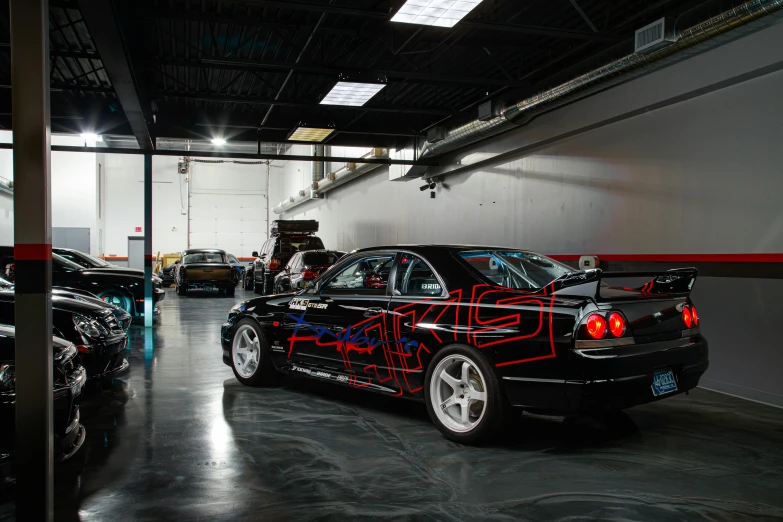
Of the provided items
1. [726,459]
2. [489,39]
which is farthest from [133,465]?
[489,39]

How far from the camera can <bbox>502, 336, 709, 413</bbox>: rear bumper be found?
12.0 feet

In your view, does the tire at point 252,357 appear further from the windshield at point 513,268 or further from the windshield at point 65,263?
the windshield at point 65,263

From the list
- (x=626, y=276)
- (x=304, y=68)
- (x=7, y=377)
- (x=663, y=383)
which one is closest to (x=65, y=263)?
(x=304, y=68)

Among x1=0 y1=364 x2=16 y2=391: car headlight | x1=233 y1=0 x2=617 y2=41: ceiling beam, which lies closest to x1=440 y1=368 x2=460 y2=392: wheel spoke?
x1=0 y1=364 x2=16 y2=391: car headlight

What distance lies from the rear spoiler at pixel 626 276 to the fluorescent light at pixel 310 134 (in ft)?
26.6

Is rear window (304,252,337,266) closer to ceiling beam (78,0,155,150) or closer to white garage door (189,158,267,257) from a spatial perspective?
ceiling beam (78,0,155,150)

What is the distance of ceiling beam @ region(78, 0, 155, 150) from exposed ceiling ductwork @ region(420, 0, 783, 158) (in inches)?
199

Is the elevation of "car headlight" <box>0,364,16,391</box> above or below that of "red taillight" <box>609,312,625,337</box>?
below

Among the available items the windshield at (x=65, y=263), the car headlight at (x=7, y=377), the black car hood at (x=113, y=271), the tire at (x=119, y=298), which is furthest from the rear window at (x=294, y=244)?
the car headlight at (x=7, y=377)

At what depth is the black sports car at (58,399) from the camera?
311 cm

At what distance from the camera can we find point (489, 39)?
8.04 meters

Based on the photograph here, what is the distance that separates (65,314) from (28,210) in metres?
3.07

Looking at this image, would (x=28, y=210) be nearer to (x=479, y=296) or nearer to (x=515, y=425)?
(x=479, y=296)

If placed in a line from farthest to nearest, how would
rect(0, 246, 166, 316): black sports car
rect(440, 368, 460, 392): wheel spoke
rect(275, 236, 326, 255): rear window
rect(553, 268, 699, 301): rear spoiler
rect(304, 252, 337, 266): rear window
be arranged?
rect(275, 236, 326, 255): rear window
rect(304, 252, 337, 266): rear window
rect(0, 246, 166, 316): black sports car
rect(440, 368, 460, 392): wheel spoke
rect(553, 268, 699, 301): rear spoiler
